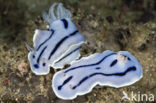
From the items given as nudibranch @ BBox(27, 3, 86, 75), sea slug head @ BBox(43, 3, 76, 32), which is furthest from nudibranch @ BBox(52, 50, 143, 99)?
sea slug head @ BBox(43, 3, 76, 32)

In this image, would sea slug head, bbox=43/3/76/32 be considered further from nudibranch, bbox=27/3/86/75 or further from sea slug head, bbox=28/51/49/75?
sea slug head, bbox=28/51/49/75

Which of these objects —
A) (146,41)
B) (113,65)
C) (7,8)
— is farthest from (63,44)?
(7,8)

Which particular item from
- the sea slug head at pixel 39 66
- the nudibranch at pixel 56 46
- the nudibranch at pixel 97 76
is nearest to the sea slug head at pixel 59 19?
the nudibranch at pixel 56 46

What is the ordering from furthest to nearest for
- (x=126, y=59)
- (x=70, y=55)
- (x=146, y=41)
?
(x=146, y=41) < (x=70, y=55) < (x=126, y=59)

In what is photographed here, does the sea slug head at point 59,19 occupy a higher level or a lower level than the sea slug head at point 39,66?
higher

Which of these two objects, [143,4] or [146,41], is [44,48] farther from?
[143,4]

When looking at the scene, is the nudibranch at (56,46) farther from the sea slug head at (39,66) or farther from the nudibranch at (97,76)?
the nudibranch at (97,76)

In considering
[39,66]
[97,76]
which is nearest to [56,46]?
[39,66]

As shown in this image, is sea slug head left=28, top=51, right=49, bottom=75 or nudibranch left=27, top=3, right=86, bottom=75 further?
sea slug head left=28, top=51, right=49, bottom=75
